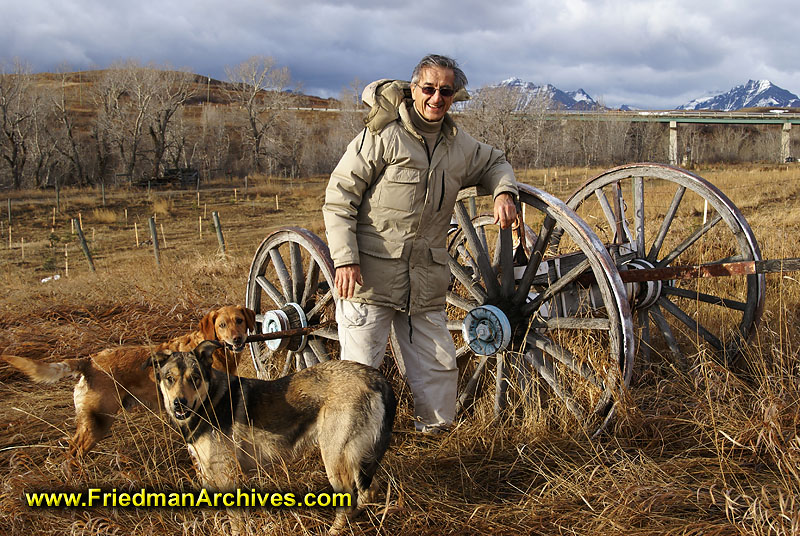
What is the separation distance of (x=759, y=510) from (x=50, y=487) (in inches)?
141

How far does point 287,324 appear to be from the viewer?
474 cm

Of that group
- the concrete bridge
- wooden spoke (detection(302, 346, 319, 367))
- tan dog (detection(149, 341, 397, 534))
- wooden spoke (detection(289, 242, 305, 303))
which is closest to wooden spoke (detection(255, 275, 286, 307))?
wooden spoke (detection(289, 242, 305, 303))

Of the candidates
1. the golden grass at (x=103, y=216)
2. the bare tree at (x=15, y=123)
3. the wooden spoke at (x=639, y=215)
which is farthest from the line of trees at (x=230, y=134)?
the wooden spoke at (x=639, y=215)

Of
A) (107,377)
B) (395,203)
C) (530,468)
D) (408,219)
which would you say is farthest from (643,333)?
(107,377)

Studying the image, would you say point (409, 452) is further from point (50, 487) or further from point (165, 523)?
point (50, 487)

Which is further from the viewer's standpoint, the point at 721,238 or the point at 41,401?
the point at 721,238

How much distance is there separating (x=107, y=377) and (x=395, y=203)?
2.37 meters

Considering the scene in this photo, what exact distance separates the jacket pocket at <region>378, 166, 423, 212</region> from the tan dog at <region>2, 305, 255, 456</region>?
1.43 m

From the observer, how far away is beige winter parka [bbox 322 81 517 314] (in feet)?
11.1

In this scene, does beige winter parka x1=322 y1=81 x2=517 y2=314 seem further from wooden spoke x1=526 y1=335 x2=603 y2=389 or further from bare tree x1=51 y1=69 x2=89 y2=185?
bare tree x1=51 y1=69 x2=89 y2=185

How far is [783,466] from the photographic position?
119 inches

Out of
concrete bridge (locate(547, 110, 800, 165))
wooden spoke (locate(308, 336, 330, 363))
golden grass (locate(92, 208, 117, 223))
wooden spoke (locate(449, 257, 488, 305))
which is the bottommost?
golden grass (locate(92, 208, 117, 223))

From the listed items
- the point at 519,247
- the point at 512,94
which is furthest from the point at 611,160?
the point at 519,247

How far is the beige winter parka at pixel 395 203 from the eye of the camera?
3373 millimetres
